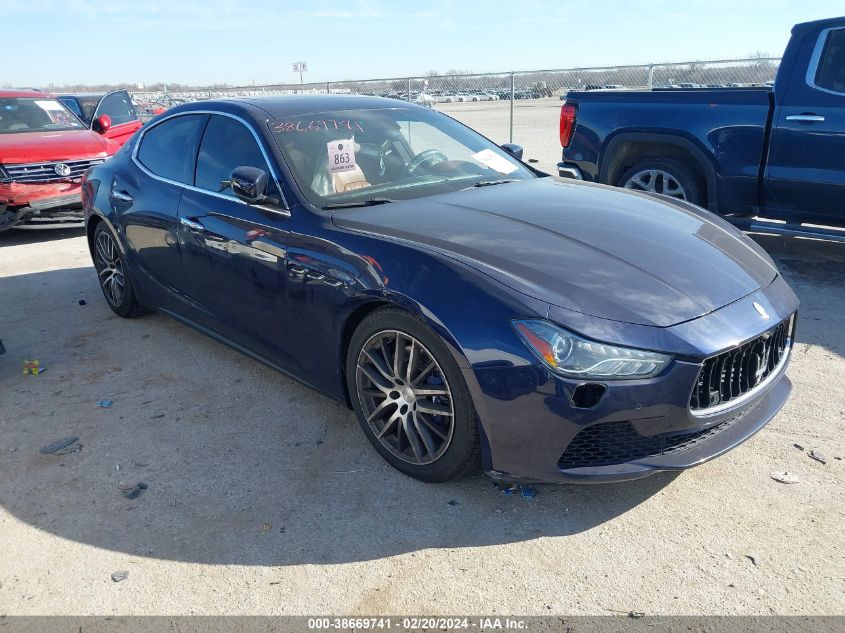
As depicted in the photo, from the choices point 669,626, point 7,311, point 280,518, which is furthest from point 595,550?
point 7,311

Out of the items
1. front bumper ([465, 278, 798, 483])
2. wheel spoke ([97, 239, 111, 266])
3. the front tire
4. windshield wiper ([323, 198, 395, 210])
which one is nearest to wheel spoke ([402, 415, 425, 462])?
the front tire

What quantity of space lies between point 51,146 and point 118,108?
133 inches

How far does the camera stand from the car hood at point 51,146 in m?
8.28

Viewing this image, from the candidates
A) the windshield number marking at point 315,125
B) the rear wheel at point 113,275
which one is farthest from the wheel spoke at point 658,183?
the rear wheel at point 113,275

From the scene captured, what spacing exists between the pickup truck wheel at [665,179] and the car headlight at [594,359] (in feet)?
13.8

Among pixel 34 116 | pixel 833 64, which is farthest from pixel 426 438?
pixel 34 116

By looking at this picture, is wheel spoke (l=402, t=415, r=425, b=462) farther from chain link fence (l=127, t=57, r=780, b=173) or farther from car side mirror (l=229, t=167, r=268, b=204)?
chain link fence (l=127, t=57, r=780, b=173)

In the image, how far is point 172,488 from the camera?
3.14m

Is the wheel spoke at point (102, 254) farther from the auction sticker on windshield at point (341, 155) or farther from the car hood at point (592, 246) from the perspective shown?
the car hood at point (592, 246)

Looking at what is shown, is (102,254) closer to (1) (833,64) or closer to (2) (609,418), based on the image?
(2) (609,418)

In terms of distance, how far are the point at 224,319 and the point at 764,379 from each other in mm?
2860

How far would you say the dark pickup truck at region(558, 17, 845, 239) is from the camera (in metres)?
5.55

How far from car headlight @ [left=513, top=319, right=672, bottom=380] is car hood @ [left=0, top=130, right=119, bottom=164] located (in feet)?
26.5

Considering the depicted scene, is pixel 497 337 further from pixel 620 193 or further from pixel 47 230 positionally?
pixel 47 230
